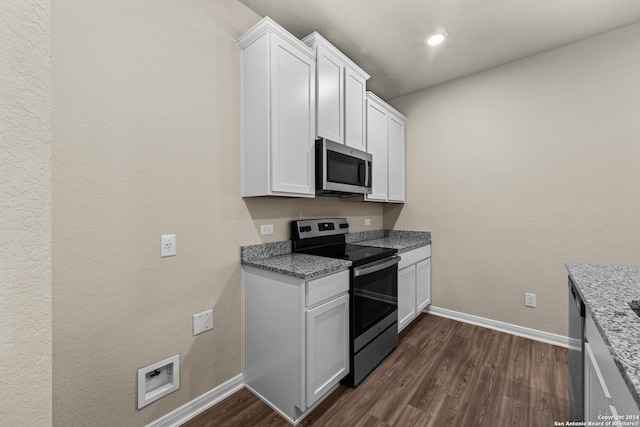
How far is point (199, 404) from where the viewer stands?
5.41 ft

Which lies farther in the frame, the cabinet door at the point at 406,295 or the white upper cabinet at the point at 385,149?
the white upper cabinet at the point at 385,149

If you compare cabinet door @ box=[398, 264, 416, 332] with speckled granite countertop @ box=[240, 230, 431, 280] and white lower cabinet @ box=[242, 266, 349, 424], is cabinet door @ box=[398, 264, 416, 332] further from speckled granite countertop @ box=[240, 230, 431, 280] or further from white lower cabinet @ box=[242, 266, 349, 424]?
white lower cabinet @ box=[242, 266, 349, 424]

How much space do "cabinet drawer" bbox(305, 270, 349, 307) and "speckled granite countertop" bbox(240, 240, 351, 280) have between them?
1.5 inches

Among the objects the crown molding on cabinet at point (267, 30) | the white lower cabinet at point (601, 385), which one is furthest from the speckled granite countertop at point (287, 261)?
the crown molding on cabinet at point (267, 30)

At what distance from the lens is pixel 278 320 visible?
5.43 feet

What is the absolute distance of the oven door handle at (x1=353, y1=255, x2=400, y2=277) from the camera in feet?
6.01

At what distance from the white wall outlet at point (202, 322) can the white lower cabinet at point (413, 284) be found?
1.61m

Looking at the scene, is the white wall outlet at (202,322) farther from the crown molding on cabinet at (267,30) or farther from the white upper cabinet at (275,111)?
the crown molding on cabinet at (267,30)

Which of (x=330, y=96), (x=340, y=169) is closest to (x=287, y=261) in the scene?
(x=340, y=169)

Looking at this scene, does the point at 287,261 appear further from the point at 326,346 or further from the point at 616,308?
the point at 616,308

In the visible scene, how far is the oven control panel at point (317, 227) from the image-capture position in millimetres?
2225

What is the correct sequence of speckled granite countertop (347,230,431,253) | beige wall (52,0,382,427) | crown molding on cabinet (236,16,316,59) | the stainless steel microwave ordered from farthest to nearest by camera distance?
1. speckled granite countertop (347,230,431,253)
2. the stainless steel microwave
3. crown molding on cabinet (236,16,316,59)
4. beige wall (52,0,382,427)

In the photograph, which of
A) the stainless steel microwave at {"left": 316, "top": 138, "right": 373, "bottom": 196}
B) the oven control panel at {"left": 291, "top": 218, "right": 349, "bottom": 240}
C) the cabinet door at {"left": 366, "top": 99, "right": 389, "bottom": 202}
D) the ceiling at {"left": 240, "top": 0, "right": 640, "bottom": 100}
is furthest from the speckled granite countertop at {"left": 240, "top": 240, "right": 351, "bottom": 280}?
the ceiling at {"left": 240, "top": 0, "right": 640, "bottom": 100}

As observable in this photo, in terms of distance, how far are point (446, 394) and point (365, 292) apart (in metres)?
0.82
